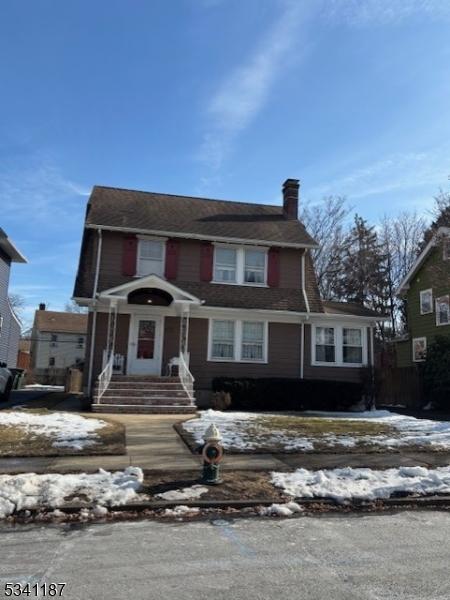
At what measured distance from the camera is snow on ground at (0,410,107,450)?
1004cm

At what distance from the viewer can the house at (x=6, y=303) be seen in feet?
89.2

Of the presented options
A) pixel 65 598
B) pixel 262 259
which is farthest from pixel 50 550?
pixel 262 259

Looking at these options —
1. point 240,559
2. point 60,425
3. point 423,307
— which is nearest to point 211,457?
point 240,559

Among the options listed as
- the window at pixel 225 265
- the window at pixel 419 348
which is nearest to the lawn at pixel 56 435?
the window at pixel 225 265

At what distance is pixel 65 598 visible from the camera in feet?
12.8

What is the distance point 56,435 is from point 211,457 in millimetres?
4605

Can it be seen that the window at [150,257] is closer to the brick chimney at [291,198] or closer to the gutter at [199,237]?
the gutter at [199,237]

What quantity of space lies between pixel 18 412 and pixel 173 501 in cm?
881

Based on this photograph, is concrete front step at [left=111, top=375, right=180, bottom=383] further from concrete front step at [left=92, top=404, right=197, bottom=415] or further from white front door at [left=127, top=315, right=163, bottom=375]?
concrete front step at [left=92, top=404, right=197, bottom=415]

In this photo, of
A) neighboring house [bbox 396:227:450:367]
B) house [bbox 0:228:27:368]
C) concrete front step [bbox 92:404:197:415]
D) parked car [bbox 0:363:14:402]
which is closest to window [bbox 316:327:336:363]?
neighboring house [bbox 396:227:450:367]

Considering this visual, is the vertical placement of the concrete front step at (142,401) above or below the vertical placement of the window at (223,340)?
below

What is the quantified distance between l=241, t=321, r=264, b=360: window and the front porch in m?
2.36

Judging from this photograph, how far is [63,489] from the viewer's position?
6727mm

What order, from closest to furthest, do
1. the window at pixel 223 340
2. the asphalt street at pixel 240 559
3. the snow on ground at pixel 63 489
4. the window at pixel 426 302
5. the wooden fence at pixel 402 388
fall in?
the asphalt street at pixel 240 559 < the snow on ground at pixel 63 489 < the window at pixel 223 340 < the wooden fence at pixel 402 388 < the window at pixel 426 302
